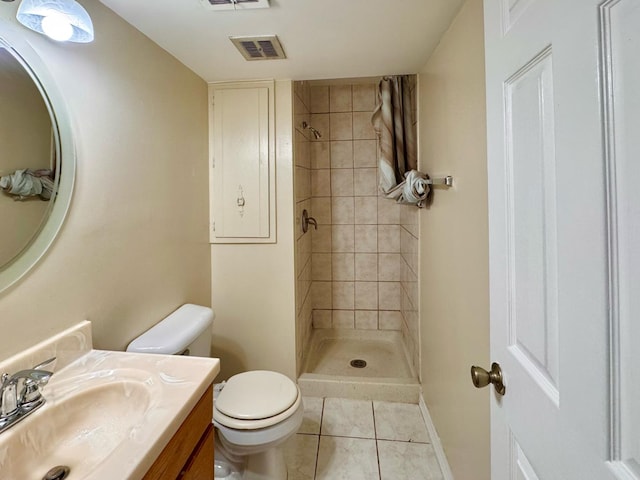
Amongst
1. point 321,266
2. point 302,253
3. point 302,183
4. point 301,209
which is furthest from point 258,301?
point 321,266

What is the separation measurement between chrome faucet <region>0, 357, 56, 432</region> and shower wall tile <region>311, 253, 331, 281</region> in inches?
88.7

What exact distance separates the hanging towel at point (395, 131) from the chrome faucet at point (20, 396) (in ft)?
5.82

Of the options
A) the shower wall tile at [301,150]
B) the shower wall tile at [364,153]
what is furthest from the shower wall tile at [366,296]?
the shower wall tile at [301,150]

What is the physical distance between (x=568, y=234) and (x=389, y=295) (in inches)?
99.6

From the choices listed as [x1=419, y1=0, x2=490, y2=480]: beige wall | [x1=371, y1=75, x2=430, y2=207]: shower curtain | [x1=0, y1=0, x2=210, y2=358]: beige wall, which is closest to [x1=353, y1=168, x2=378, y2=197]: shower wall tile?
[x1=371, y1=75, x2=430, y2=207]: shower curtain

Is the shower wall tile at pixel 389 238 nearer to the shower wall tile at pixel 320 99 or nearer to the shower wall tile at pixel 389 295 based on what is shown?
the shower wall tile at pixel 389 295

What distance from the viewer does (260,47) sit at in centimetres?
150

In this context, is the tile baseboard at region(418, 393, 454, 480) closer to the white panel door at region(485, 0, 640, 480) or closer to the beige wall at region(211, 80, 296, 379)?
the beige wall at region(211, 80, 296, 379)

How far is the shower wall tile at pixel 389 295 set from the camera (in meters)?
2.90

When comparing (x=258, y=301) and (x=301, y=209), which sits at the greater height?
(x=301, y=209)

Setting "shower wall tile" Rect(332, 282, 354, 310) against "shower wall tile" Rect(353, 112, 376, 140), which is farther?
"shower wall tile" Rect(332, 282, 354, 310)

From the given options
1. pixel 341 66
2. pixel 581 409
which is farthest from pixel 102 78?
pixel 581 409

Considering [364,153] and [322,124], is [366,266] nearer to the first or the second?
[364,153]

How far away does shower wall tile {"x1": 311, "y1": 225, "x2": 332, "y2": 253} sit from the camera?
2.93m
